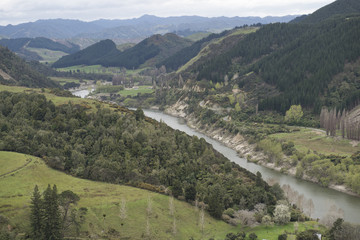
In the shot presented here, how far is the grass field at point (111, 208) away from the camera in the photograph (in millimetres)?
69500

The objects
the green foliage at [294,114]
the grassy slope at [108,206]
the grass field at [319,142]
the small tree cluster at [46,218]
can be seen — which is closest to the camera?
the small tree cluster at [46,218]

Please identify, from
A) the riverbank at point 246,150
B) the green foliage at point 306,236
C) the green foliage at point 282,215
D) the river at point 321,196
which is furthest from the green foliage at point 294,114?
the green foliage at point 306,236

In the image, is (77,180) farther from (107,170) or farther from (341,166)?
(341,166)

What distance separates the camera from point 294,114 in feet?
579

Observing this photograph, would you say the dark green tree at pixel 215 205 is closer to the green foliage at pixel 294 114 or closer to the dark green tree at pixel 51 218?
the dark green tree at pixel 51 218

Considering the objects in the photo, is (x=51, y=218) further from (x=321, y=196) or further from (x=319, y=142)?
(x=319, y=142)

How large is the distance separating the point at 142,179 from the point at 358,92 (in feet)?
409

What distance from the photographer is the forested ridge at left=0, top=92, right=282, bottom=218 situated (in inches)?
3654

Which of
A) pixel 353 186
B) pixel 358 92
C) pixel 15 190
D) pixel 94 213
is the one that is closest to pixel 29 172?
pixel 15 190

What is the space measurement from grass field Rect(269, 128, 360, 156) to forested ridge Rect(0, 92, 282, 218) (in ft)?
133

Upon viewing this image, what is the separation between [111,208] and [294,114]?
12381 cm

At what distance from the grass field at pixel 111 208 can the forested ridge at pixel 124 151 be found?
16.7 feet

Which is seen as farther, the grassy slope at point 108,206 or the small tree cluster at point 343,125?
the small tree cluster at point 343,125

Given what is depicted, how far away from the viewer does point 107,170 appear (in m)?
94.4
